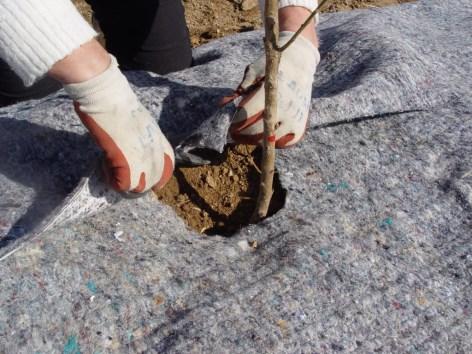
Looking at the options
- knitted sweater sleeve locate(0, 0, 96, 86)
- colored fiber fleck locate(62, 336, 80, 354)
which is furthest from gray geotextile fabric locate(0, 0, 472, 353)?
knitted sweater sleeve locate(0, 0, 96, 86)

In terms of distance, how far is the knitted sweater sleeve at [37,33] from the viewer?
2.64 feet

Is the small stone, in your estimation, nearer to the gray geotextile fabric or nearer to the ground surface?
the gray geotextile fabric

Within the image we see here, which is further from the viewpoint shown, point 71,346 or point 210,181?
point 210,181

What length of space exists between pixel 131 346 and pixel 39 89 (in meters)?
0.82

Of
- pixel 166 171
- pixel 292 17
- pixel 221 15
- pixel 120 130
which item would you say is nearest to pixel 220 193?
pixel 166 171

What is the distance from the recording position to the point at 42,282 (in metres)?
0.85

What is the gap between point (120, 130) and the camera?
896 mm

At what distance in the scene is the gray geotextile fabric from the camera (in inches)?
32.7

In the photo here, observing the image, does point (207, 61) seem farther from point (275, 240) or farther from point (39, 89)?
point (275, 240)

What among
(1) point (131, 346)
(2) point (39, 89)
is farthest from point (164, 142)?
(2) point (39, 89)

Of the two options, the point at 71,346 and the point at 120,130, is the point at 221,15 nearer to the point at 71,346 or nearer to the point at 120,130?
the point at 120,130

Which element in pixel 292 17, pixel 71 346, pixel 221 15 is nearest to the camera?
pixel 71 346

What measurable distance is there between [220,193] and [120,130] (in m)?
0.25

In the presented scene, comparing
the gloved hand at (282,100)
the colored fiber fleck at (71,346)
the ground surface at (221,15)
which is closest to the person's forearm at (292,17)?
the gloved hand at (282,100)
